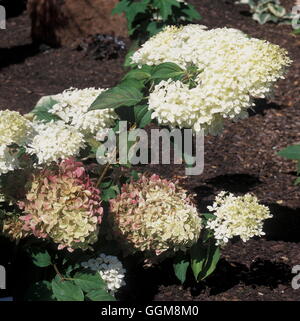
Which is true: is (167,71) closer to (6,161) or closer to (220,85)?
(220,85)

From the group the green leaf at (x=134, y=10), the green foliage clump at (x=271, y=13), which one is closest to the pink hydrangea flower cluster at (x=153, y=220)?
the green leaf at (x=134, y=10)

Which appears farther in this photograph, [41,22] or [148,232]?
[41,22]

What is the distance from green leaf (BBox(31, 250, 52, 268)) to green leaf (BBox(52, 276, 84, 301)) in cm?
8

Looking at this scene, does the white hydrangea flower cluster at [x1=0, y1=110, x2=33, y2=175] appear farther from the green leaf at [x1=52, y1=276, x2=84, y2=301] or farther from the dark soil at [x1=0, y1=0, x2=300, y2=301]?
the dark soil at [x1=0, y1=0, x2=300, y2=301]

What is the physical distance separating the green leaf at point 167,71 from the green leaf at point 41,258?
2.83 feet

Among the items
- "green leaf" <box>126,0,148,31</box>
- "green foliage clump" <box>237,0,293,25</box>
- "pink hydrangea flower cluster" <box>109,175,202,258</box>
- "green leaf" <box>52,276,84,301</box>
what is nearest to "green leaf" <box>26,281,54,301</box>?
"green leaf" <box>52,276,84,301</box>

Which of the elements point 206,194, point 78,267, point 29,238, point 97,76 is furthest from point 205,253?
point 97,76

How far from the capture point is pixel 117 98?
2.98 m

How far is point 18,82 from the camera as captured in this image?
6859 millimetres

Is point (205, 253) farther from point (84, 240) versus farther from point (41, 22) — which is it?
point (41, 22)

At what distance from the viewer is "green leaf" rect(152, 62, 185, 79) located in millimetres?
2982

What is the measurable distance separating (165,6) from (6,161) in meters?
3.18
